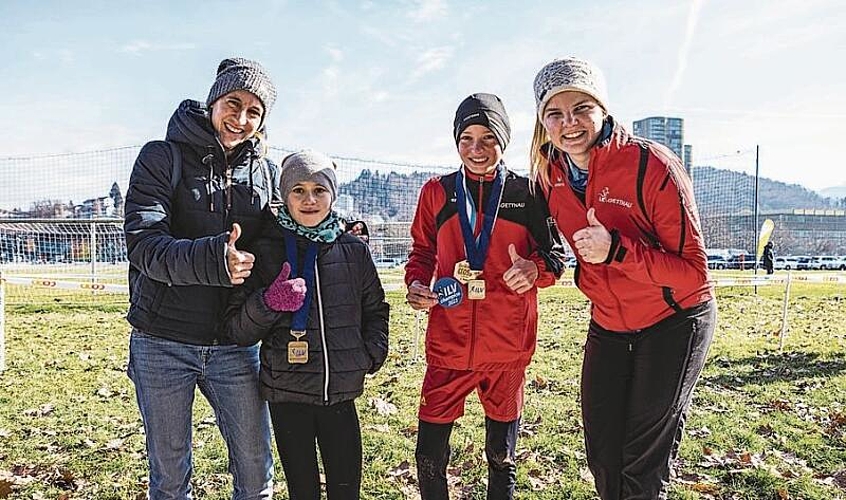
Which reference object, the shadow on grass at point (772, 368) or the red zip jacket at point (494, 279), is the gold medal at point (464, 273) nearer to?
the red zip jacket at point (494, 279)

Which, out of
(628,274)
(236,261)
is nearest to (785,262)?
(628,274)

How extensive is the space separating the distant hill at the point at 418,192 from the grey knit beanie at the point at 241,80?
21.2ft

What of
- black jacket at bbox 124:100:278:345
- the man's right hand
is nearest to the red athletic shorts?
the man's right hand

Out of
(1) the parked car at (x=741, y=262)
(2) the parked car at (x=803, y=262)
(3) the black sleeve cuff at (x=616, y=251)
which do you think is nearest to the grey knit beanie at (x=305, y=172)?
(3) the black sleeve cuff at (x=616, y=251)

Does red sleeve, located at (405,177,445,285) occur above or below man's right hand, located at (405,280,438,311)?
above

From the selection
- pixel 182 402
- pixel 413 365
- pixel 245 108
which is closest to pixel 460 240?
pixel 245 108

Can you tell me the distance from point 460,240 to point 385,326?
59 cm

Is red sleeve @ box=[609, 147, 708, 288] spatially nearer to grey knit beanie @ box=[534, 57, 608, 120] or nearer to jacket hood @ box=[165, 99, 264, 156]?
grey knit beanie @ box=[534, 57, 608, 120]

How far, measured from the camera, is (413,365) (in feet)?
24.9

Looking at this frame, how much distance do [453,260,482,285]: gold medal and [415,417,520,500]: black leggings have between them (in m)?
0.72

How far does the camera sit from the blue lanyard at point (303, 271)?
9.54 feet

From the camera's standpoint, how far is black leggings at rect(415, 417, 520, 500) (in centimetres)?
327

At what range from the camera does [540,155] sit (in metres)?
3.15

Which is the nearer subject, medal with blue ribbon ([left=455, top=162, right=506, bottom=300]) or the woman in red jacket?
the woman in red jacket
